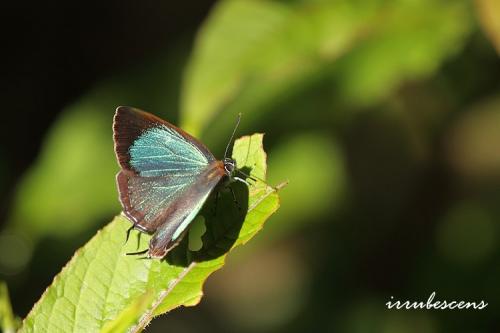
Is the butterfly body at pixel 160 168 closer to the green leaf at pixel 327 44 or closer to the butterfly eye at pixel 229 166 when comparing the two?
the butterfly eye at pixel 229 166

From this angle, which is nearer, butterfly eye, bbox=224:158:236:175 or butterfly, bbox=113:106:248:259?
butterfly, bbox=113:106:248:259

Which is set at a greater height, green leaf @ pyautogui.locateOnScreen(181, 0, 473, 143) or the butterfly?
green leaf @ pyautogui.locateOnScreen(181, 0, 473, 143)

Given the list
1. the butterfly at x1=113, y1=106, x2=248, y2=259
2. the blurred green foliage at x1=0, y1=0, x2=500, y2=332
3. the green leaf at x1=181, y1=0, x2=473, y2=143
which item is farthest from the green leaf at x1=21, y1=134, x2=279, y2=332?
the green leaf at x1=181, y1=0, x2=473, y2=143

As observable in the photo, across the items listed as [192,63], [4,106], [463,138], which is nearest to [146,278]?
[192,63]

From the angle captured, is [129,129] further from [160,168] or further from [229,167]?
[229,167]

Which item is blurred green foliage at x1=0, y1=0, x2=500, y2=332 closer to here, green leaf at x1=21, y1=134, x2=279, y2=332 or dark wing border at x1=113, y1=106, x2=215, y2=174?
dark wing border at x1=113, y1=106, x2=215, y2=174

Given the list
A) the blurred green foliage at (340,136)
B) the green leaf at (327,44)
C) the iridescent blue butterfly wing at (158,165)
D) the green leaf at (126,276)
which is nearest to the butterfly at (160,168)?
the iridescent blue butterfly wing at (158,165)

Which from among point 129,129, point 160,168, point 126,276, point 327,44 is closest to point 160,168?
point 160,168
